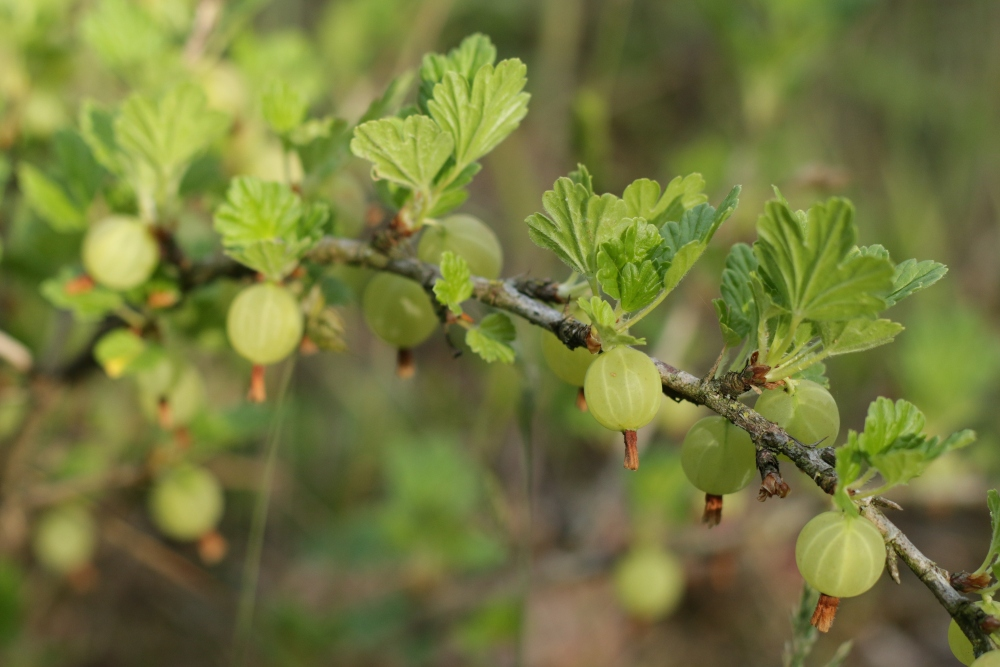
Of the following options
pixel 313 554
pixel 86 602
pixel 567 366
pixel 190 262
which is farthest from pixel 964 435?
pixel 86 602

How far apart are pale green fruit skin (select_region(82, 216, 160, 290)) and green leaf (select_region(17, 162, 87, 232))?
22cm

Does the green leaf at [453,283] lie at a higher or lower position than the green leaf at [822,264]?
lower

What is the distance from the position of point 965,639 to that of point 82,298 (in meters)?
1.33

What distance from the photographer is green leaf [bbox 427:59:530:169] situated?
0.89 m

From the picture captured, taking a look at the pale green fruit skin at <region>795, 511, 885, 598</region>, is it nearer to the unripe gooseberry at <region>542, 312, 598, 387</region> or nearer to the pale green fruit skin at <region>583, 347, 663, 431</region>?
the pale green fruit skin at <region>583, 347, 663, 431</region>

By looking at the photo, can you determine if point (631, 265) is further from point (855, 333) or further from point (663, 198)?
point (855, 333)

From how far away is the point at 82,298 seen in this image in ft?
4.24

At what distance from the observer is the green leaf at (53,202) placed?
1.36 meters

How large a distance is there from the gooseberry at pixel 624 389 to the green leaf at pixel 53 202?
1.06m

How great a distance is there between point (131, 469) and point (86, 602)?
3.41ft

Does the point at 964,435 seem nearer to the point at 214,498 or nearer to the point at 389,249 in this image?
the point at 389,249

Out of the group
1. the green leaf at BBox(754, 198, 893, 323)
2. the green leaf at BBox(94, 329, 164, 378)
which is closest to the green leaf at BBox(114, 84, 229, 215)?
the green leaf at BBox(94, 329, 164, 378)

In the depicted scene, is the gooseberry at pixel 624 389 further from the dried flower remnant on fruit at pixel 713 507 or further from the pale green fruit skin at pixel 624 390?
the dried flower remnant on fruit at pixel 713 507

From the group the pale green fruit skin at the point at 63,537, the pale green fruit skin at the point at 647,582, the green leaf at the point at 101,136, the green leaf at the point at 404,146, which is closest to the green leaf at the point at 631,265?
the green leaf at the point at 404,146
